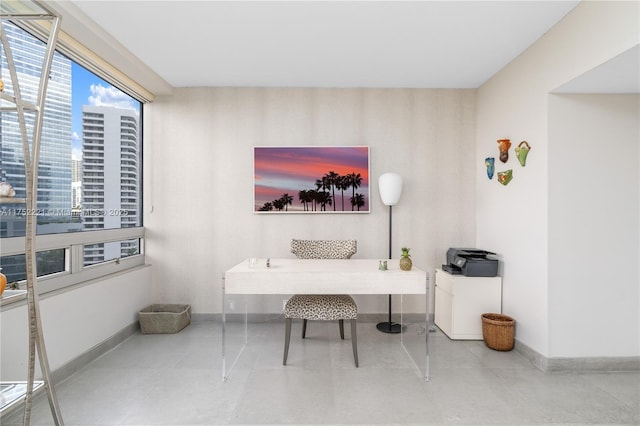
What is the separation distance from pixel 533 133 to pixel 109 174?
3.90 metres

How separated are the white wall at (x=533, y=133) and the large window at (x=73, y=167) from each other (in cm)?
377

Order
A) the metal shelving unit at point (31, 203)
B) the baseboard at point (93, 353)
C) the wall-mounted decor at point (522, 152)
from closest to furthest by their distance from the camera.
Result: the metal shelving unit at point (31, 203) < the baseboard at point (93, 353) < the wall-mounted decor at point (522, 152)

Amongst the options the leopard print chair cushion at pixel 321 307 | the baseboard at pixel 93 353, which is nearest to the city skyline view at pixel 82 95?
the baseboard at pixel 93 353

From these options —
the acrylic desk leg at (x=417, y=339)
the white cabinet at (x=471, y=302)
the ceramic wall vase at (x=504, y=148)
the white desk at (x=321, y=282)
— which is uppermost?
the ceramic wall vase at (x=504, y=148)

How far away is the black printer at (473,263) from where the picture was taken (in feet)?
10.7

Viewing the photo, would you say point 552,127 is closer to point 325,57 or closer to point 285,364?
point 325,57

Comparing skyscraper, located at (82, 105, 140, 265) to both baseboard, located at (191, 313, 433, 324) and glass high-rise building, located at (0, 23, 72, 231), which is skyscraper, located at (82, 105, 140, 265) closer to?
glass high-rise building, located at (0, 23, 72, 231)

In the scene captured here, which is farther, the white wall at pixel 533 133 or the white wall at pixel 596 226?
the white wall at pixel 596 226

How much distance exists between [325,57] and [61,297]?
9.57ft

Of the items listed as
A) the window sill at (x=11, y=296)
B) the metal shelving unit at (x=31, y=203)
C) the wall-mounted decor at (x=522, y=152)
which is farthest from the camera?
the wall-mounted decor at (x=522, y=152)

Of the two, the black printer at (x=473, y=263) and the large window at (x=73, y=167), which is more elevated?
the large window at (x=73, y=167)

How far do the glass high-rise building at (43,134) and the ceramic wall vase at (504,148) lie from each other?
12.6ft

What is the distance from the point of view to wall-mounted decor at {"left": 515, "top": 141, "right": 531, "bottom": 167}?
9.45 ft

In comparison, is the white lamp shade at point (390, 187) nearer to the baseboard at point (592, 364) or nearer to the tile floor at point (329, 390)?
the tile floor at point (329, 390)
